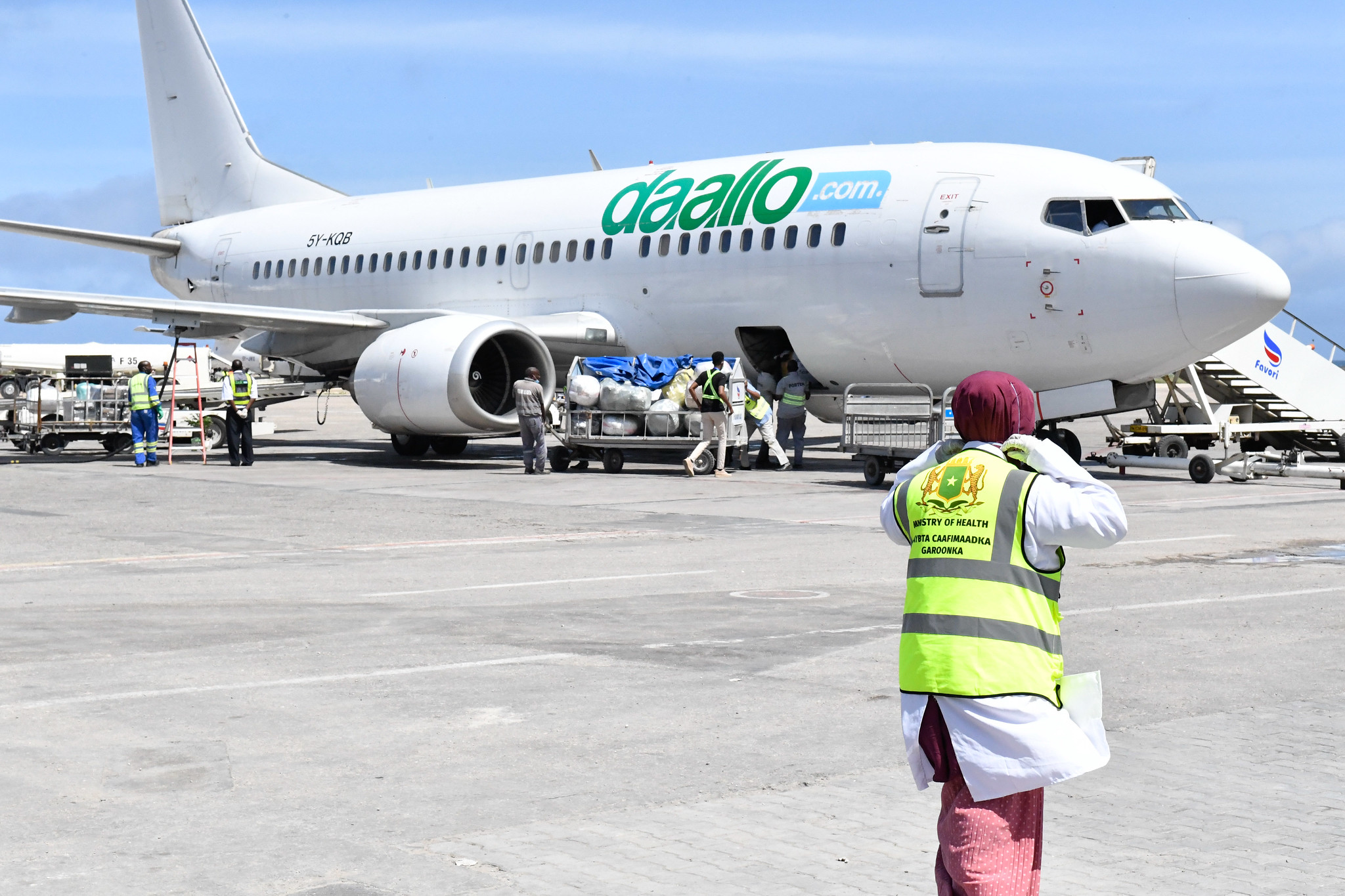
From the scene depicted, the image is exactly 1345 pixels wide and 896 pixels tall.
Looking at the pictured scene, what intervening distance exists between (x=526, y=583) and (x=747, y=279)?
10.9m

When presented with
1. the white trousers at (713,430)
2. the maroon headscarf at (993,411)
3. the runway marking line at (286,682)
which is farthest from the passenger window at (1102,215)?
the maroon headscarf at (993,411)

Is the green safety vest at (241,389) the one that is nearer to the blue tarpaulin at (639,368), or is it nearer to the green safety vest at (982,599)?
the blue tarpaulin at (639,368)

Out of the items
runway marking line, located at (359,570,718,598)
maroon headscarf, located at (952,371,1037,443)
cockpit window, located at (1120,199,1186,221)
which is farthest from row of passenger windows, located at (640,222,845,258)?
maroon headscarf, located at (952,371,1037,443)

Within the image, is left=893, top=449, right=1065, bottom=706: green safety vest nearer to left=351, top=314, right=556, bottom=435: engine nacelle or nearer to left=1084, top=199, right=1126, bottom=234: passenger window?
left=1084, top=199, right=1126, bottom=234: passenger window

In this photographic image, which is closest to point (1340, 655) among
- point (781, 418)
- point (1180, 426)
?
point (1180, 426)

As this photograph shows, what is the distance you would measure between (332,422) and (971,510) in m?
42.3

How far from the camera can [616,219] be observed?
2270cm

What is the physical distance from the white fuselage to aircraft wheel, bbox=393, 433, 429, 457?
1.88 m

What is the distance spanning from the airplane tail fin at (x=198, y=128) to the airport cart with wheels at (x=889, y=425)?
14872 mm

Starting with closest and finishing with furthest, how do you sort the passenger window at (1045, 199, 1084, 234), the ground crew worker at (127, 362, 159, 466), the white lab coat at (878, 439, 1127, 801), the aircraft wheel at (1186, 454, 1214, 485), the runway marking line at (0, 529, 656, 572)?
the white lab coat at (878, 439, 1127, 801)
the runway marking line at (0, 529, 656, 572)
the passenger window at (1045, 199, 1084, 234)
the aircraft wheel at (1186, 454, 1214, 485)
the ground crew worker at (127, 362, 159, 466)

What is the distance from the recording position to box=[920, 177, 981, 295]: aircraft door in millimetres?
18734

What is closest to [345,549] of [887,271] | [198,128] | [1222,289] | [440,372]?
[440,372]

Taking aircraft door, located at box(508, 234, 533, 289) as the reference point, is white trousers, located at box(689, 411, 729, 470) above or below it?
below

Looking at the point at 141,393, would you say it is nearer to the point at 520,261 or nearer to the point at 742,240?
the point at 520,261
